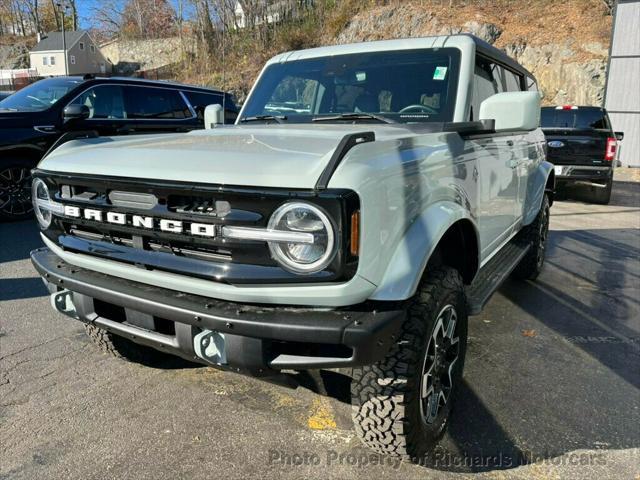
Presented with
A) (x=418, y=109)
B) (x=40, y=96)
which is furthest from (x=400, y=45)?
(x=40, y=96)

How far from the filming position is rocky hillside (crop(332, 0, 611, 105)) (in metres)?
21.6

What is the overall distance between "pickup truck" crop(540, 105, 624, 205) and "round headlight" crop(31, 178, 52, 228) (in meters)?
9.42

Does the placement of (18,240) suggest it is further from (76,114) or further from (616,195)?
(616,195)

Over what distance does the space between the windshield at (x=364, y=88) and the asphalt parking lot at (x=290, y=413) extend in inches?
64.4

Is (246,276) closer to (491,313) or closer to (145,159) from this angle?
(145,159)

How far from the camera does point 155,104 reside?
24.7ft

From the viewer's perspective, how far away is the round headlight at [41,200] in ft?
8.43

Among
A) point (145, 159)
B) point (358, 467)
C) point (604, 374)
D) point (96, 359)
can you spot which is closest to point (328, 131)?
point (145, 159)

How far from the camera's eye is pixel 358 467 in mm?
2273

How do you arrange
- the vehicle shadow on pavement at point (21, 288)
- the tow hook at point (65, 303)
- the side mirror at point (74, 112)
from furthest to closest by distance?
the side mirror at point (74, 112) < the vehicle shadow on pavement at point (21, 288) < the tow hook at point (65, 303)

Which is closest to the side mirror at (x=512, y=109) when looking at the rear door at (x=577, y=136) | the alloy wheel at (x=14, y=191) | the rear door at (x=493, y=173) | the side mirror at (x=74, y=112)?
the rear door at (x=493, y=173)

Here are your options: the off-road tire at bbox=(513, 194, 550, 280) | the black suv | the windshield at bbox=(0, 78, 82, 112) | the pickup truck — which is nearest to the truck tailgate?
the pickup truck

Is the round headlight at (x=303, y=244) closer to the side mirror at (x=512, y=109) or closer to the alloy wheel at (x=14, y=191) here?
the side mirror at (x=512, y=109)

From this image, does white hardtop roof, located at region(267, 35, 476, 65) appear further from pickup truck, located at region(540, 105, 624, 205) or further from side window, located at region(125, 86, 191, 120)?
pickup truck, located at region(540, 105, 624, 205)
